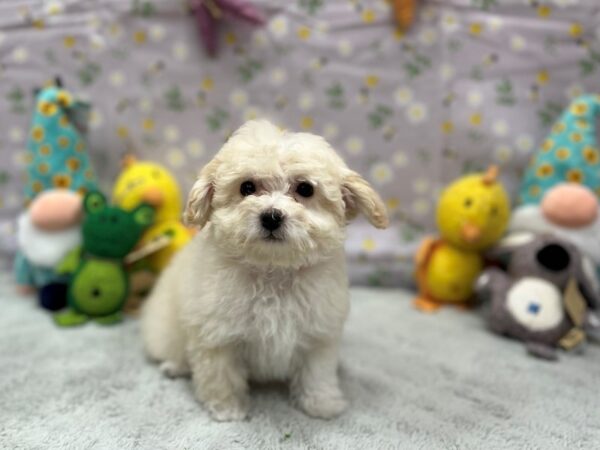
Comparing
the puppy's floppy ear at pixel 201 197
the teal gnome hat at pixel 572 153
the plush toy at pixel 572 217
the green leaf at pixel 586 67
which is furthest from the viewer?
the green leaf at pixel 586 67

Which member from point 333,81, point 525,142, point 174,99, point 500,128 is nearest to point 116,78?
point 174,99

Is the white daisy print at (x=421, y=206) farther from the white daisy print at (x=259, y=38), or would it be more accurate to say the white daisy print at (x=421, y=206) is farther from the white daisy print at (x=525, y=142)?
the white daisy print at (x=259, y=38)

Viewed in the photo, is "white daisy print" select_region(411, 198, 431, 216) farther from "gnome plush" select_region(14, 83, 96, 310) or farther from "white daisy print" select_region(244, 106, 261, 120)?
"gnome plush" select_region(14, 83, 96, 310)

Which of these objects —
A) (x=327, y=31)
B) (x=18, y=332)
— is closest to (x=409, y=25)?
(x=327, y=31)

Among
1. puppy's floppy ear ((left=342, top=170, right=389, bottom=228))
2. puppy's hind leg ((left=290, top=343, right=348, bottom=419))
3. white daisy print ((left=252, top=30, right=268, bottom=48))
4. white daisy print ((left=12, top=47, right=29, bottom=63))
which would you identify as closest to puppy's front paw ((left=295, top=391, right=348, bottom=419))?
puppy's hind leg ((left=290, top=343, right=348, bottom=419))

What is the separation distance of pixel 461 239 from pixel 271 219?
1.20 metres

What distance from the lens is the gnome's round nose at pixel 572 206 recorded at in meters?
2.05

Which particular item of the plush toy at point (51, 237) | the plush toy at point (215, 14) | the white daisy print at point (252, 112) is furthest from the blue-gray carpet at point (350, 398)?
the plush toy at point (215, 14)

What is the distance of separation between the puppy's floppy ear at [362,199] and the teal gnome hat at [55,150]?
4.71 ft

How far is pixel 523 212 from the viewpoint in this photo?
7.29 ft

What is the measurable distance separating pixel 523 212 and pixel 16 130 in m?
2.37

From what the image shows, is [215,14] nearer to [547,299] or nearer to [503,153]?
[503,153]

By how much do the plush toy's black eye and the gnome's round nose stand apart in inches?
48.8

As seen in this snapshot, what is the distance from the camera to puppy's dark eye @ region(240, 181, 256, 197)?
4.46 feet
